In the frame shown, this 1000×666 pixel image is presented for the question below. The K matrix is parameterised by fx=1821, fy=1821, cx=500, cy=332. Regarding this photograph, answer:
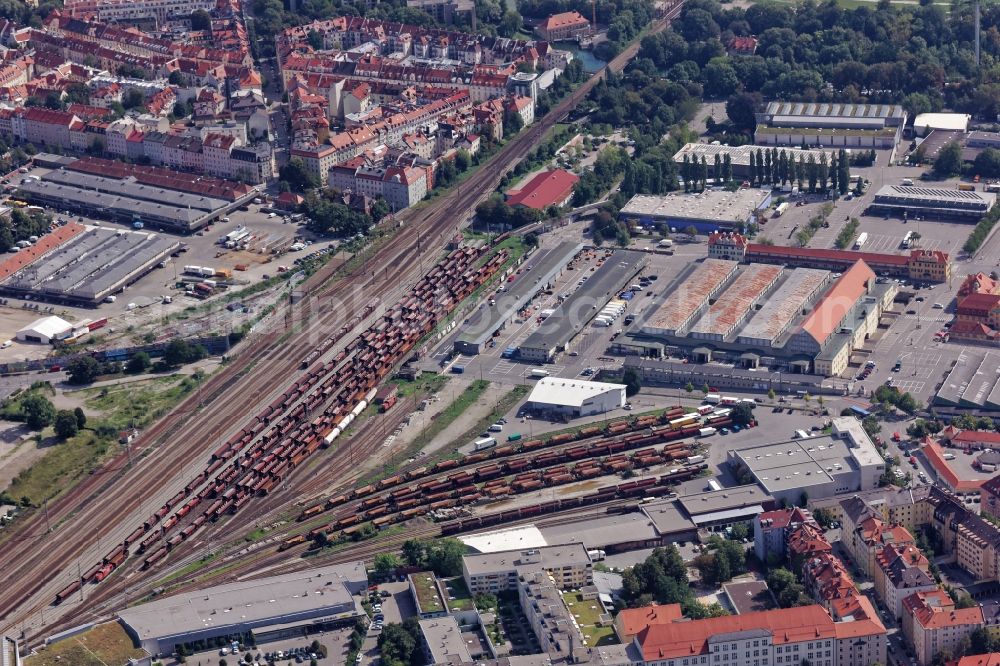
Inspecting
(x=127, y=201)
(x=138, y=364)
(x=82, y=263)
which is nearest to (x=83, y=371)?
(x=138, y=364)

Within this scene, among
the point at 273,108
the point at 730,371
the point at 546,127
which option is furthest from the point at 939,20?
the point at 730,371

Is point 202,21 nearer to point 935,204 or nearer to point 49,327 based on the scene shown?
point 49,327

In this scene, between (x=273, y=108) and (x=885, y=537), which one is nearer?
(x=885, y=537)

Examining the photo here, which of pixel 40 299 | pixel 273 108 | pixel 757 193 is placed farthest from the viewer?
pixel 273 108

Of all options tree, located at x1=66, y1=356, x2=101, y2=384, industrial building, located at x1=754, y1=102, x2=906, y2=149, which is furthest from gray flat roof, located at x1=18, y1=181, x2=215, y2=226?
industrial building, located at x1=754, y1=102, x2=906, y2=149

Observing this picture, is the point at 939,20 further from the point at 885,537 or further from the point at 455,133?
the point at 885,537

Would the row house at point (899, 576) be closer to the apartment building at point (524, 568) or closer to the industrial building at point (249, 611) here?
the apartment building at point (524, 568)
